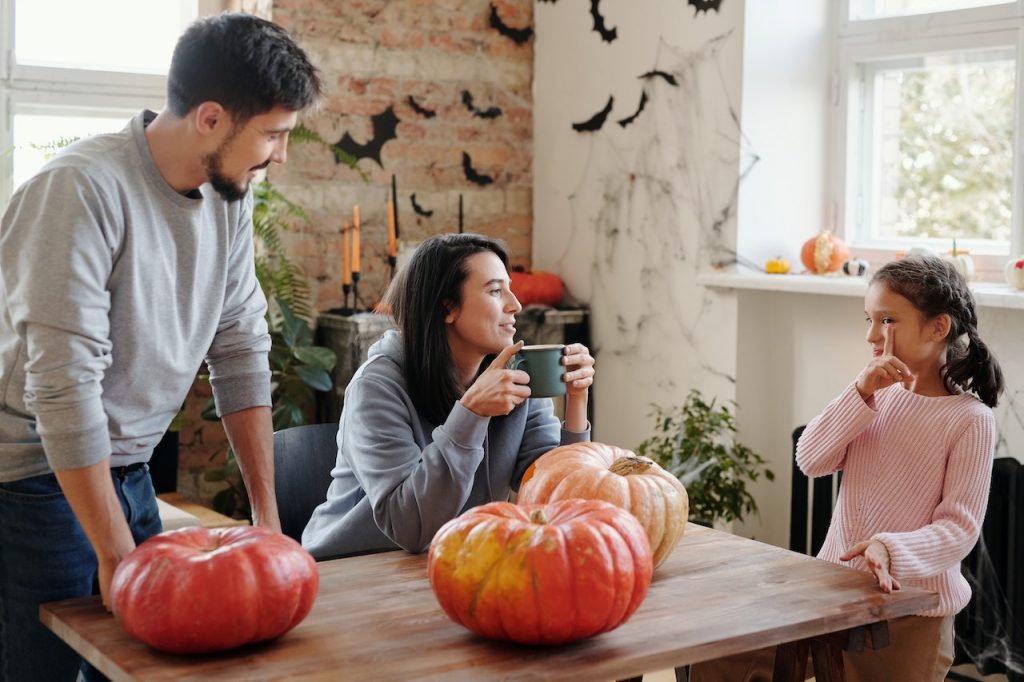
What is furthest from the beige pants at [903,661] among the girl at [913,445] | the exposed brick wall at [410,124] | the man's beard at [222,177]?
the exposed brick wall at [410,124]

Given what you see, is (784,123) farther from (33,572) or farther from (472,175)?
(33,572)

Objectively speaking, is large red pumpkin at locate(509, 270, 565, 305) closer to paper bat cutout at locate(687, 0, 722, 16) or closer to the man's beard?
paper bat cutout at locate(687, 0, 722, 16)

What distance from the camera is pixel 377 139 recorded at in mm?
4090

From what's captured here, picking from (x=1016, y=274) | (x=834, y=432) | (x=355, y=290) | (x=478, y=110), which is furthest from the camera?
(x=478, y=110)

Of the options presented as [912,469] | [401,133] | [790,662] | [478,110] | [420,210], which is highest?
[478,110]

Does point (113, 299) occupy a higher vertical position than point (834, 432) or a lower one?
higher

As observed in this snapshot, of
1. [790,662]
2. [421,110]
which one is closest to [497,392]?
[790,662]

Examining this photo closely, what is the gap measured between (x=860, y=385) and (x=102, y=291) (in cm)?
127

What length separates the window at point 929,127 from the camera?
317 cm

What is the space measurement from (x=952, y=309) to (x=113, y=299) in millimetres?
1406

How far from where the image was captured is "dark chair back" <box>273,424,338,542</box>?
2.20 m

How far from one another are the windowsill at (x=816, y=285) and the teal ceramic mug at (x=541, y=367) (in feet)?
4.86

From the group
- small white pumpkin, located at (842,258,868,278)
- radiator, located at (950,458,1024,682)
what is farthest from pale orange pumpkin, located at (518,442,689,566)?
small white pumpkin, located at (842,258,868,278)

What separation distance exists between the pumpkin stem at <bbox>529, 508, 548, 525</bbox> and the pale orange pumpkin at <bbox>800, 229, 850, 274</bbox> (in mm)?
2159
